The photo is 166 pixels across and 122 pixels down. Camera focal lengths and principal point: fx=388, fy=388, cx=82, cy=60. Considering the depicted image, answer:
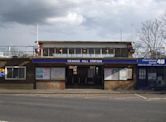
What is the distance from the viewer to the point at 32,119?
1500 centimetres

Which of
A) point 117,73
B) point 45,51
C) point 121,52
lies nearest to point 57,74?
point 117,73

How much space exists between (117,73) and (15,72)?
1108 cm

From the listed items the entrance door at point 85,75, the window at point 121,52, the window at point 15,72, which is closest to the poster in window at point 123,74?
the entrance door at point 85,75

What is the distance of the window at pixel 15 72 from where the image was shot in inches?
1657

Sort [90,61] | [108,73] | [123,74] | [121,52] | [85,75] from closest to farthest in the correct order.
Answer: [90,61]
[108,73]
[123,74]
[85,75]
[121,52]

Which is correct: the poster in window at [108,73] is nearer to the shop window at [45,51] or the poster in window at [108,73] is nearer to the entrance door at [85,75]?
the entrance door at [85,75]

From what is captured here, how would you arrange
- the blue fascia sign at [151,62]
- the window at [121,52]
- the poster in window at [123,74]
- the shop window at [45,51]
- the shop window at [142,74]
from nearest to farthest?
1. the blue fascia sign at [151,62]
2. the poster in window at [123,74]
3. the shop window at [142,74]
4. the shop window at [45,51]
5. the window at [121,52]

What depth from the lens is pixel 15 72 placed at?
4225cm

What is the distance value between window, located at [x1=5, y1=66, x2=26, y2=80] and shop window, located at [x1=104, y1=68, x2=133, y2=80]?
889 cm

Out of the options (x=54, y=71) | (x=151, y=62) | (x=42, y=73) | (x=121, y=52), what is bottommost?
(x=42, y=73)

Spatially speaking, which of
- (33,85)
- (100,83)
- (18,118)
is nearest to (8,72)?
(33,85)

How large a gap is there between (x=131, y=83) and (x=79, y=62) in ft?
20.1

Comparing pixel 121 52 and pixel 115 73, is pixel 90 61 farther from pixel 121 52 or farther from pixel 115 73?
pixel 121 52

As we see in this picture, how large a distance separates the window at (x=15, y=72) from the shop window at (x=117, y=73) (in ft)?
29.2
